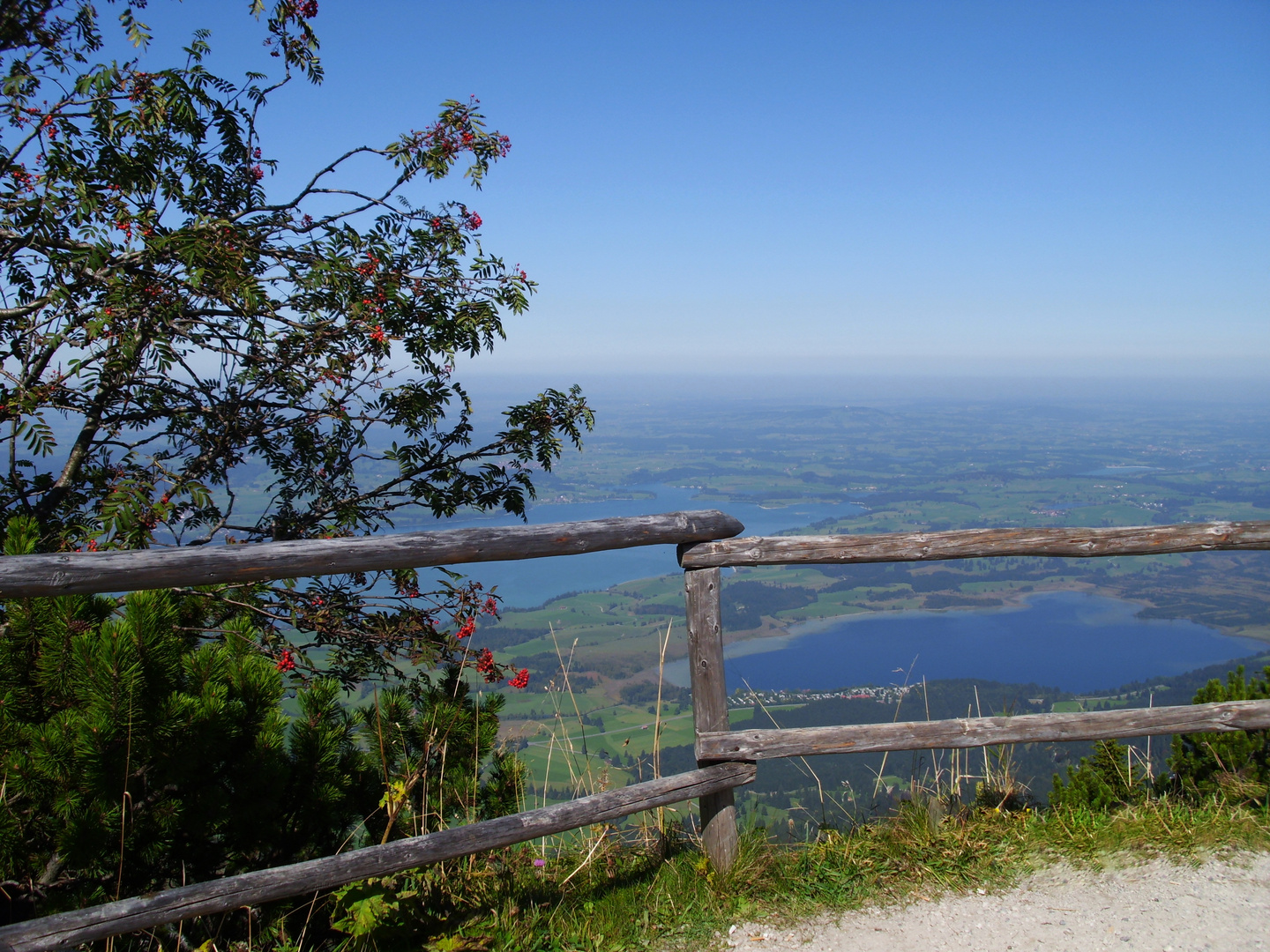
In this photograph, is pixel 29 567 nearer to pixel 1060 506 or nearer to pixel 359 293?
pixel 359 293

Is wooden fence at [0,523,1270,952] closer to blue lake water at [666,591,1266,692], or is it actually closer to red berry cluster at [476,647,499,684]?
red berry cluster at [476,647,499,684]

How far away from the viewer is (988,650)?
3806cm

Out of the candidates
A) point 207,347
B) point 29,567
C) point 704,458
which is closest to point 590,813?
point 29,567

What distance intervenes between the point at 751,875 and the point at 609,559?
181 feet

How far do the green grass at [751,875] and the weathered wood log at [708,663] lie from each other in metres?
0.22

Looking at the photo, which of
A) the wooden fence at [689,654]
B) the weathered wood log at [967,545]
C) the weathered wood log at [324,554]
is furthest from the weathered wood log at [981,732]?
the weathered wood log at [324,554]

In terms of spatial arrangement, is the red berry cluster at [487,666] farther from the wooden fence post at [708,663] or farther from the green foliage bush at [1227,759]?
the green foliage bush at [1227,759]

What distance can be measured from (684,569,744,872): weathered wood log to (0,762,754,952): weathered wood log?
0.13m

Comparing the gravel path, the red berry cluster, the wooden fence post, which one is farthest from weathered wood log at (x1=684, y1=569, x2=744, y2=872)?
the red berry cluster

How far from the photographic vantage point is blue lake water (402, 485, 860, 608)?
39.7 m

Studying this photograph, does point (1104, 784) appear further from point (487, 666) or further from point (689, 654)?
point (487, 666)

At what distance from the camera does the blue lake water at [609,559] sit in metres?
39.7

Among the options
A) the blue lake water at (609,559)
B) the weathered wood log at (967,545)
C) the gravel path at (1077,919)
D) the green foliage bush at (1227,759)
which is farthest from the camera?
the blue lake water at (609,559)

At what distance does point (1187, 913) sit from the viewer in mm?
2656
